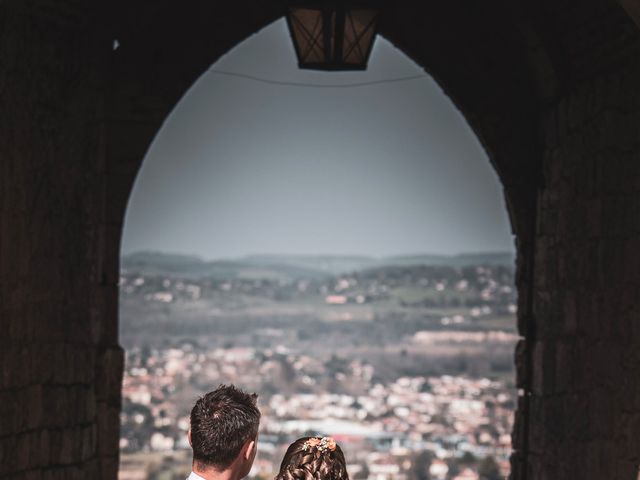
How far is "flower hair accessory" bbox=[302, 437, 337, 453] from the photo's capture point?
337cm

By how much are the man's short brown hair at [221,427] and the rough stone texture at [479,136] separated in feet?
7.74

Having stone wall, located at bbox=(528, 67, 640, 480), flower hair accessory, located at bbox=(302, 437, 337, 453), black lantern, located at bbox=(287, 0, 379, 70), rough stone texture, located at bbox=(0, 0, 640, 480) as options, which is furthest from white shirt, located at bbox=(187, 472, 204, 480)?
black lantern, located at bbox=(287, 0, 379, 70)

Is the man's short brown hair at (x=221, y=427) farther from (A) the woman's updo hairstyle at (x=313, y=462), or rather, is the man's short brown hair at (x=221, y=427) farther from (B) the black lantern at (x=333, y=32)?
(B) the black lantern at (x=333, y=32)

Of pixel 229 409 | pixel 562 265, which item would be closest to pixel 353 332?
pixel 562 265

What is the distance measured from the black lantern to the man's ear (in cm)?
329

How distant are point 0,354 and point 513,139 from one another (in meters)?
3.43

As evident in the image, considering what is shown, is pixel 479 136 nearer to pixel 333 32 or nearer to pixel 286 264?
pixel 286 264

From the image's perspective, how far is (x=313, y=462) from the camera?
11.0 feet

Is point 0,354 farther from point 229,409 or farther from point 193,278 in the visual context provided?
point 193,278

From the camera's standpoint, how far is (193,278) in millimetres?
9656

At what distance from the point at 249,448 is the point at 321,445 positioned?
0.23 meters

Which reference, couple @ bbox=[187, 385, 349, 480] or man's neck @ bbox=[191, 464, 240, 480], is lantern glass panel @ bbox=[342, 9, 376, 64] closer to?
couple @ bbox=[187, 385, 349, 480]

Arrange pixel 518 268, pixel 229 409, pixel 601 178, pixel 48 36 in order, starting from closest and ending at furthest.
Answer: pixel 229 409 < pixel 48 36 < pixel 601 178 < pixel 518 268

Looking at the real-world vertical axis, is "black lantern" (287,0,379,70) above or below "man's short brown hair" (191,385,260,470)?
above
